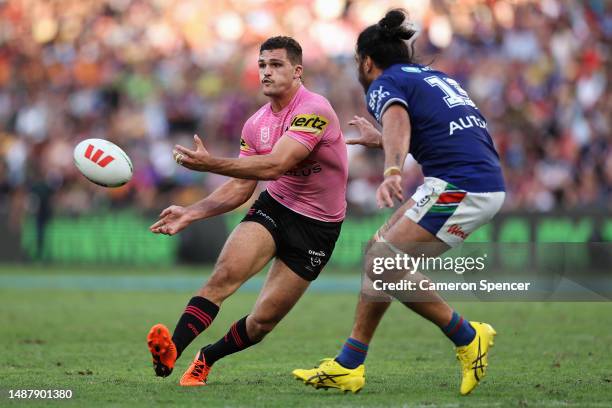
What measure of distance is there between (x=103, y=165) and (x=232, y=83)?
15.6 meters

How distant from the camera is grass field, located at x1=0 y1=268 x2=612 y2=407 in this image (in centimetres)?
711

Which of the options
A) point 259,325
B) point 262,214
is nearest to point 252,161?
point 262,214

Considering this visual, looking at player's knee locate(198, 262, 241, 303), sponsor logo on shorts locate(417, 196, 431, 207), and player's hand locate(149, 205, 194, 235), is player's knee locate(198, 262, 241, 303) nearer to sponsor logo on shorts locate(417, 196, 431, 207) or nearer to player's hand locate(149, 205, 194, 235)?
player's hand locate(149, 205, 194, 235)

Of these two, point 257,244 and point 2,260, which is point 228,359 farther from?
point 2,260

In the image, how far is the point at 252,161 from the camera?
7297mm

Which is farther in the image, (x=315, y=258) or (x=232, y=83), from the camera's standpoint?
(x=232, y=83)

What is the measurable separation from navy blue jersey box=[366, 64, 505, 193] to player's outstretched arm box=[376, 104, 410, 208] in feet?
0.30

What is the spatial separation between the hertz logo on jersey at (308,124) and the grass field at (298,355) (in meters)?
1.87

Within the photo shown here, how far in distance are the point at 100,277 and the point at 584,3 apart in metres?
11.4

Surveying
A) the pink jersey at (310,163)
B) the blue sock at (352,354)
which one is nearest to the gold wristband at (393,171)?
the pink jersey at (310,163)

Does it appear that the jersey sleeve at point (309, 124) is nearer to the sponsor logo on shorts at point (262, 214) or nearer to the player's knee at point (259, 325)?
the sponsor logo on shorts at point (262, 214)

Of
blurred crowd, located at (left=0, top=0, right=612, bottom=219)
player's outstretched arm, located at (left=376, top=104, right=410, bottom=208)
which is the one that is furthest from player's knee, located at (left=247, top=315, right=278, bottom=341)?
blurred crowd, located at (left=0, top=0, right=612, bottom=219)

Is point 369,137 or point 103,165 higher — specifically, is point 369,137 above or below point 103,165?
above

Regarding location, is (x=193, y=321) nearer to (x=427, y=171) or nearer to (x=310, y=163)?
(x=310, y=163)
